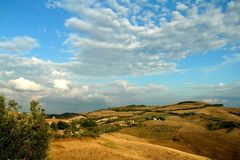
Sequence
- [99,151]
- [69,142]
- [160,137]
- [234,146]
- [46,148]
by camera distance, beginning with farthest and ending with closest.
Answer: [160,137] < [234,146] < [69,142] < [99,151] < [46,148]

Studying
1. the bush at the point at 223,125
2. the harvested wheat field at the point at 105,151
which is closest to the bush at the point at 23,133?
the harvested wheat field at the point at 105,151

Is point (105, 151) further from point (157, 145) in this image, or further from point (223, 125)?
point (223, 125)

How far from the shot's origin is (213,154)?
83188 mm

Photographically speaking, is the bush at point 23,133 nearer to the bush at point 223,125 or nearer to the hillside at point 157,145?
the hillside at point 157,145

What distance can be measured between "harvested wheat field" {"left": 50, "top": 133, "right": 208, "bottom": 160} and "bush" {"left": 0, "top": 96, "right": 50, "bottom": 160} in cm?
2071

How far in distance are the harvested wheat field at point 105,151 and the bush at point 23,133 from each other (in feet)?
67.9

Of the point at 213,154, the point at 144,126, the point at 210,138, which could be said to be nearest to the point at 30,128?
the point at 213,154

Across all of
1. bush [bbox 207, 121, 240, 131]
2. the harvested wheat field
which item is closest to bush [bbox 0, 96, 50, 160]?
the harvested wheat field

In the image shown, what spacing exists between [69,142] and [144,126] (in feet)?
262

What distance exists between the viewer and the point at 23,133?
1305 inches

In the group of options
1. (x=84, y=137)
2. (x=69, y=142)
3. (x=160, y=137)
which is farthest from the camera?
(x=160, y=137)

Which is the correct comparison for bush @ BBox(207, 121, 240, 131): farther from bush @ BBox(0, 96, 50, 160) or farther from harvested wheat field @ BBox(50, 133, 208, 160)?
bush @ BBox(0, 96, 50, 160)

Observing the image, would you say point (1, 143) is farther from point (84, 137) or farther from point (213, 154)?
point (213, 154)

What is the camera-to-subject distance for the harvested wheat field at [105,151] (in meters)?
57.0
